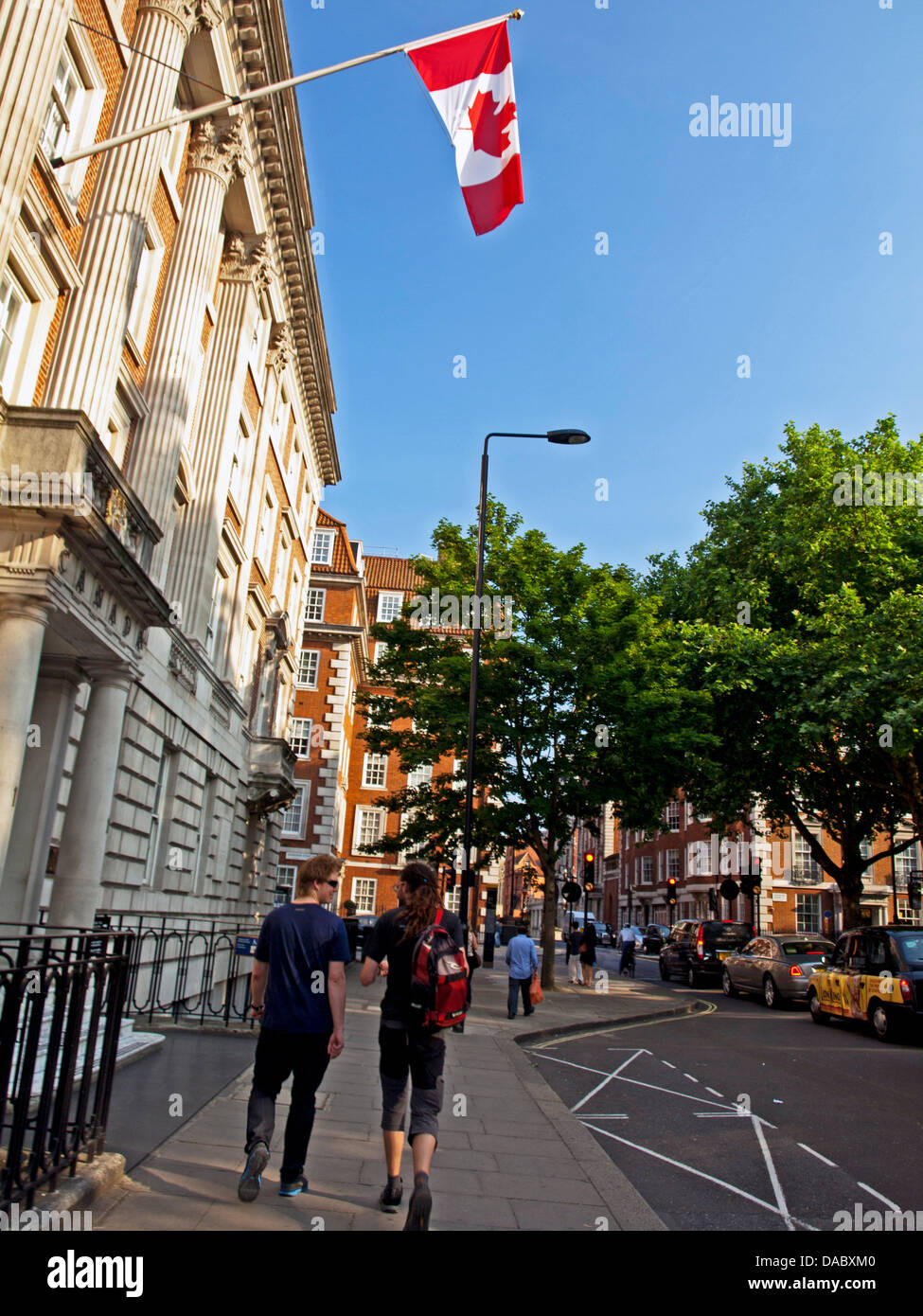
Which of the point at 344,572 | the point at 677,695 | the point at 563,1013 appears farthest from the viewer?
the point at 344,572

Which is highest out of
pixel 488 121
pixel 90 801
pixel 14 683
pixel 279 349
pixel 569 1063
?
pixel 279 349

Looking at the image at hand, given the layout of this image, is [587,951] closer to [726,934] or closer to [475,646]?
[726,934]

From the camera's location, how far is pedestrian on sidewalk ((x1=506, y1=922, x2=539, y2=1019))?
1780cm

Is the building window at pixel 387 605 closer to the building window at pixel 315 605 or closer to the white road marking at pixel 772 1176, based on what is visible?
the building window at pixel 315 605

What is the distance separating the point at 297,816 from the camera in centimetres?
4516

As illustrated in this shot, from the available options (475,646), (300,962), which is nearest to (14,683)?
(300,962)

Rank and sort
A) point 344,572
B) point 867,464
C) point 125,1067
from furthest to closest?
→ point 344,572
point 867,464
point 125,1067

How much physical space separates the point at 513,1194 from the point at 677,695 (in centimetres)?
1879

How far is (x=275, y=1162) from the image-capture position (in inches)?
245

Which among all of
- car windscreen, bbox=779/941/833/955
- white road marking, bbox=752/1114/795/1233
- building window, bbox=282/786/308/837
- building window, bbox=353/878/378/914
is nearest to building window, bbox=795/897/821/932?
building window, bbox=353/878/378/914

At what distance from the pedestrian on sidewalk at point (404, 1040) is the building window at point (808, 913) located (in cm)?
5505

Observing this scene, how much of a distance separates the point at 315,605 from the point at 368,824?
1617 centimetres
